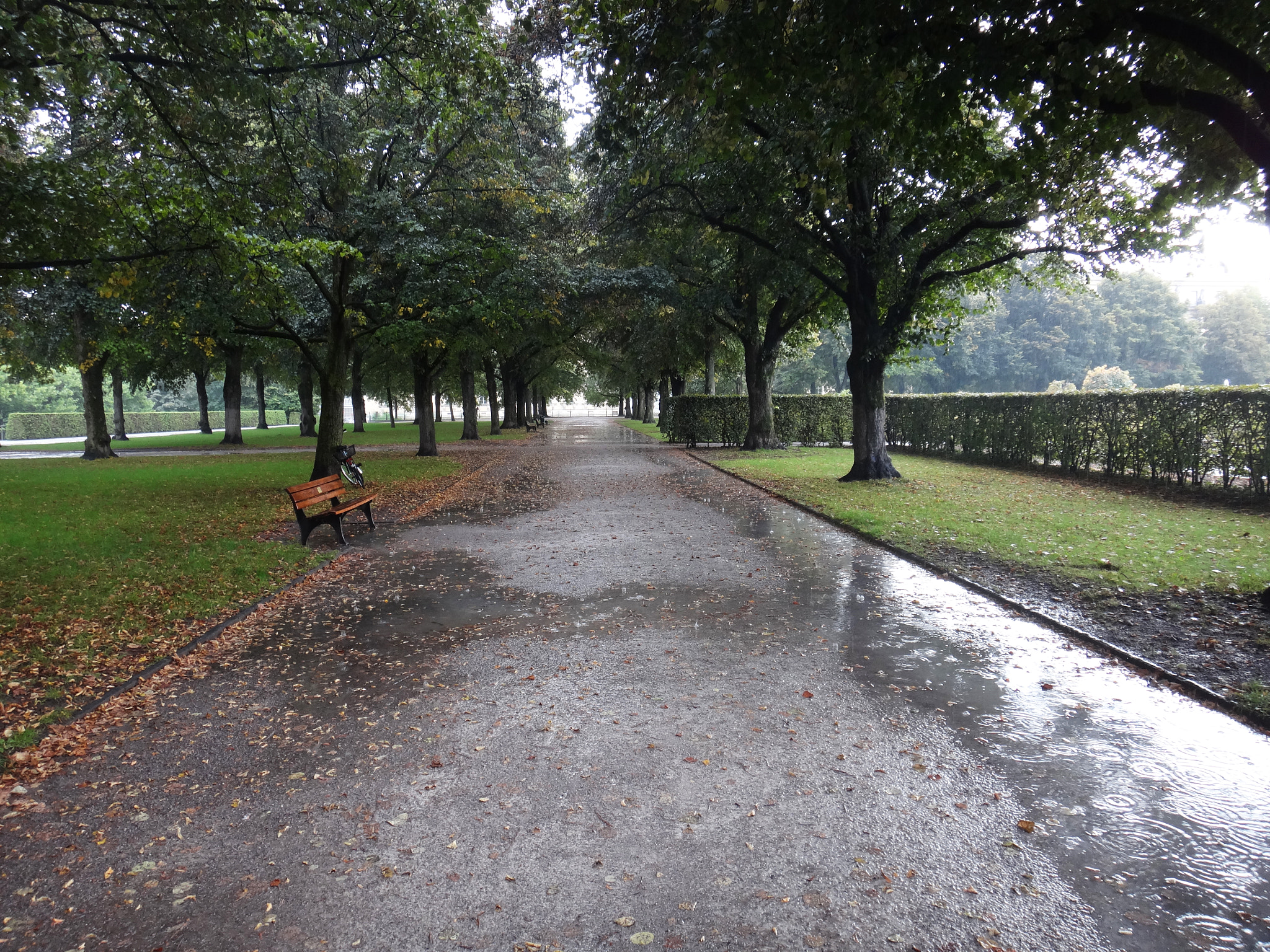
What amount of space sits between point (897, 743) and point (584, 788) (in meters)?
1.72

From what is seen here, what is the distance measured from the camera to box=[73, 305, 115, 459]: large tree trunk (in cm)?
2281

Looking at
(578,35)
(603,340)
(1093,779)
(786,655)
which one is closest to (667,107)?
(578,35)

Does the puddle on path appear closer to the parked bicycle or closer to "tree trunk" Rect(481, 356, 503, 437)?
the parked bicycle

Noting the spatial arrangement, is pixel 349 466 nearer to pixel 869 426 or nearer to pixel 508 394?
pixel 869 426

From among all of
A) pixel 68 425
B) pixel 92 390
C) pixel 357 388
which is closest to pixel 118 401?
pixel 92 390

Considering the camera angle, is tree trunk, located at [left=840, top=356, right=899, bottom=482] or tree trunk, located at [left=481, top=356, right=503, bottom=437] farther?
tree trunk, located at [left=481, top=356, right=503, bottom=437]

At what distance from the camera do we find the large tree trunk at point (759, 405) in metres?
24.6

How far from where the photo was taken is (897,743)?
3986mm

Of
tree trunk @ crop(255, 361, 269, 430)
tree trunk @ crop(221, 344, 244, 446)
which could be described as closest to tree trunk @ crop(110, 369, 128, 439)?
tree trunk @ crop(221, 344, 244, 446)

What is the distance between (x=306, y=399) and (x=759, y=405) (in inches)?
882

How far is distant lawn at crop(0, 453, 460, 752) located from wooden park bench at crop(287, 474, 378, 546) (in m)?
0.35

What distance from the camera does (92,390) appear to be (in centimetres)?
2456

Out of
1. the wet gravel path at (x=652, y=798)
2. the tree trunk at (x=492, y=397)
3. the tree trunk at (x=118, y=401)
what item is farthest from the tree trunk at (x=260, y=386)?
the wet gravel path at (x=652, y=798)

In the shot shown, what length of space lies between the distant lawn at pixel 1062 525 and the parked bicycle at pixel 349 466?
8.39m
